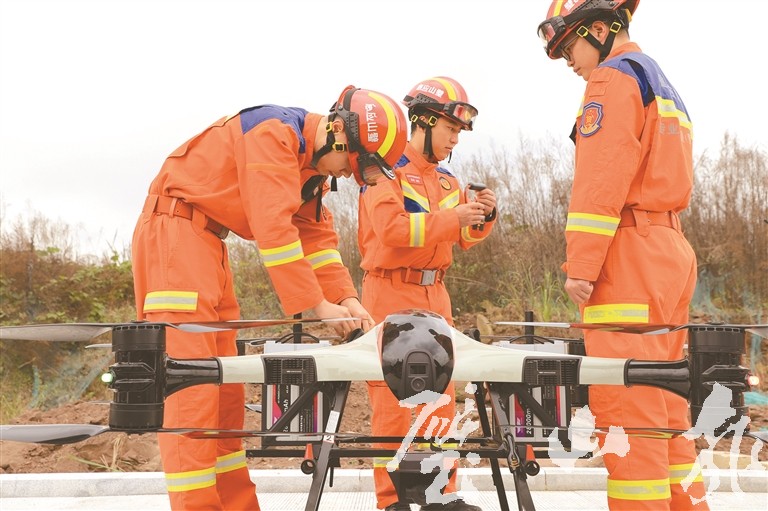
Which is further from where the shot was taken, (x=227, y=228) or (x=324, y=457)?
(x=227, y=228)

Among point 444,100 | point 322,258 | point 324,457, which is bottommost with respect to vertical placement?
point 324,457

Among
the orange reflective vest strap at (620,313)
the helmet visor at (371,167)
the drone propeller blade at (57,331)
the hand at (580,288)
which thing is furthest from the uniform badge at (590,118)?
the drone propeller blade at (57,331)

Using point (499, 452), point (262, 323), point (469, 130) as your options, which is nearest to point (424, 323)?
point (499, 452)

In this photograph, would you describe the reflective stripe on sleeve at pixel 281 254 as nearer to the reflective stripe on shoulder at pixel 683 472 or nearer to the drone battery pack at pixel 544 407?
the drone battery pack at pixel 544 407

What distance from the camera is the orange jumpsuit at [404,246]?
4055 mm

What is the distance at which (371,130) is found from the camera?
10.9ft

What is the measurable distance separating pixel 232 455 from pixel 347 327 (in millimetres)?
888

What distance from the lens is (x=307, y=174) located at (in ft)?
11.8

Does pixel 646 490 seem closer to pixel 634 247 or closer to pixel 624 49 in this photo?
pixel 634 247

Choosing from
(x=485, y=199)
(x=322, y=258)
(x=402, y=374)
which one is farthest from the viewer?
(x=485, y=199)

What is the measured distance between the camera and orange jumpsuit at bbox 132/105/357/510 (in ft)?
10.2

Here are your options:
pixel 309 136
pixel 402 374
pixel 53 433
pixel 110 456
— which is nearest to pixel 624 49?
pixel 309 136

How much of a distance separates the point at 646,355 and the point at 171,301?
2.09 metres

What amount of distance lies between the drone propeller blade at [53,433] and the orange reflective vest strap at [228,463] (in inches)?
55.2
